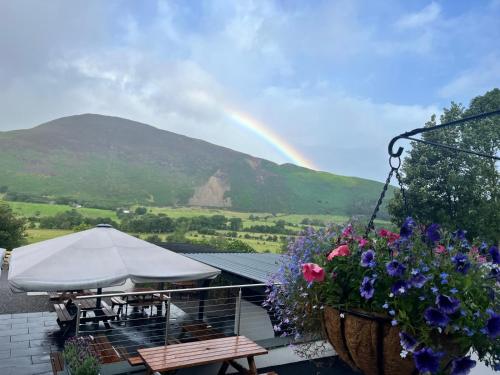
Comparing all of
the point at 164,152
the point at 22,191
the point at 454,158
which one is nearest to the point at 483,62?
the point at 454,158

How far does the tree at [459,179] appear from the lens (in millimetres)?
18844

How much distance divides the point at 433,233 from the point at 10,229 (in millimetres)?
22743

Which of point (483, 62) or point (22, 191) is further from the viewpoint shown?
point (22, 191)

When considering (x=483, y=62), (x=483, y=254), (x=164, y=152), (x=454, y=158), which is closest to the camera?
(x=483, y=254)

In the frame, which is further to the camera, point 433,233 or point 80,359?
point 80,359

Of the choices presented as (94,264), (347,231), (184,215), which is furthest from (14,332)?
(184,215)

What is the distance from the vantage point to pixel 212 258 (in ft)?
30.0

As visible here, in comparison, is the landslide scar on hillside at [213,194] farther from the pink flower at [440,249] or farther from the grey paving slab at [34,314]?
the pink flower at [440,249]

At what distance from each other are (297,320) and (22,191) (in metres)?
44.4

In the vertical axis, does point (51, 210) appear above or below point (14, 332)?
above

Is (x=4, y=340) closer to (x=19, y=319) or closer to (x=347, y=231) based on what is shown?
(x=19, y=319)

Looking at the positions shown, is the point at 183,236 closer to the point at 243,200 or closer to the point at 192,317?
the point at 243,200

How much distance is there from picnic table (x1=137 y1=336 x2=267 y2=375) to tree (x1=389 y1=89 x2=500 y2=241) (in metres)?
15.7

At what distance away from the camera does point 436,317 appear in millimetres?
1215
